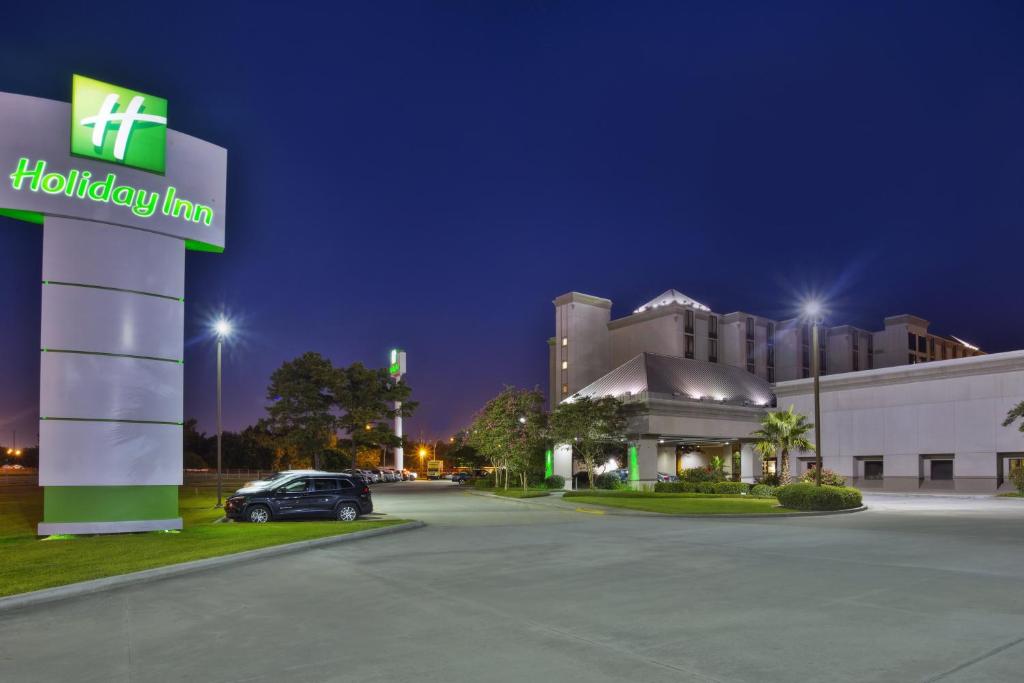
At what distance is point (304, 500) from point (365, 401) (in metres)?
37.7

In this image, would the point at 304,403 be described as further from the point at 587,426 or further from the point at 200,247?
the point at 200,247

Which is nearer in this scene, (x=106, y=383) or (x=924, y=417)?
(x=106, y=383)

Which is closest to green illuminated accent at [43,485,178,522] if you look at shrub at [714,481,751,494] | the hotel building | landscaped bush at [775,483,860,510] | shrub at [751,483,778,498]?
landscaped bush at [775,483,860,510]

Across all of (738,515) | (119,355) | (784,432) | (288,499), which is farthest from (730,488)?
(119,355)

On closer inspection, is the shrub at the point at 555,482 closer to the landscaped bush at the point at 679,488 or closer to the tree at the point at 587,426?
the tree at the point at 587,426

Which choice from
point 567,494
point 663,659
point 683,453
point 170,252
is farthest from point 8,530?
point 683,453

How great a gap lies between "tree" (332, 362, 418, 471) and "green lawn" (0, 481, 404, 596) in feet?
119

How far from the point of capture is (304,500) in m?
24.5

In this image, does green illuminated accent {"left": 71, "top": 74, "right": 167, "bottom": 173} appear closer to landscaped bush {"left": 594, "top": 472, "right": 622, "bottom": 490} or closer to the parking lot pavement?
the parking lot pavement

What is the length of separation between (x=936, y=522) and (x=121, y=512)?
79.7ft

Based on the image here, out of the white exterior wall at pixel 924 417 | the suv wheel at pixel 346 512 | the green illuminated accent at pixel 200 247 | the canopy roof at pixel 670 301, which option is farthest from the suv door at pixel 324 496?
the canopy roof at pixel 670 301

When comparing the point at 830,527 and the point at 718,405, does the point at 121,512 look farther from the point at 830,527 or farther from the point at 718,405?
the point at 718,405

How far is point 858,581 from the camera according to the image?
484 inches

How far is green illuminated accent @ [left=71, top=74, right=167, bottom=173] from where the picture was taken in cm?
1938
